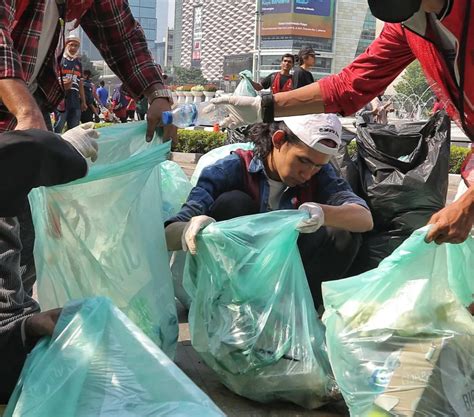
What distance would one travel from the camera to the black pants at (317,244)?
2.45m

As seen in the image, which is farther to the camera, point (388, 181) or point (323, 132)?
point (388, 181)

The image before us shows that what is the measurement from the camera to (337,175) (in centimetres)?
267

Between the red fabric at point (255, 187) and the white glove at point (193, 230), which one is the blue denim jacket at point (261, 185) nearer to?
the red fabric at point (255, 187)

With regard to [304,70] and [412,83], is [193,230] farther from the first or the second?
[412,83]

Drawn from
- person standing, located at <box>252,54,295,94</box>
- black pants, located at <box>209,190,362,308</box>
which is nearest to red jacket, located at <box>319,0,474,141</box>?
black pants, located at <box>209,190,362,308</box>

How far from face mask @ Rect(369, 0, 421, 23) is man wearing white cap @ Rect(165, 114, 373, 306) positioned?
77 centimetres

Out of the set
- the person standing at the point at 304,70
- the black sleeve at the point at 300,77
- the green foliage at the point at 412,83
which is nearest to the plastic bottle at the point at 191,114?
the person standing at the point at 304,70

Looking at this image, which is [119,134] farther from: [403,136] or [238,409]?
[403,136]

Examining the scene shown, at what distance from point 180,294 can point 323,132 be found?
94 cm

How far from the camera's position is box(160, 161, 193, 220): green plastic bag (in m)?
2.94

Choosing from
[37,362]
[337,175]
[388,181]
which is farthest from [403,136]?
[37,362]

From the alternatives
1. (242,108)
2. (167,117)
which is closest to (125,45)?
(167,117)

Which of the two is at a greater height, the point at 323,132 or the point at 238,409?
the point at 323,132

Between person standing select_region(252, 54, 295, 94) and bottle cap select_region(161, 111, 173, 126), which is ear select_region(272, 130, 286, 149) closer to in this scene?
bottle cap select_region(161, 111, 173, 126)
